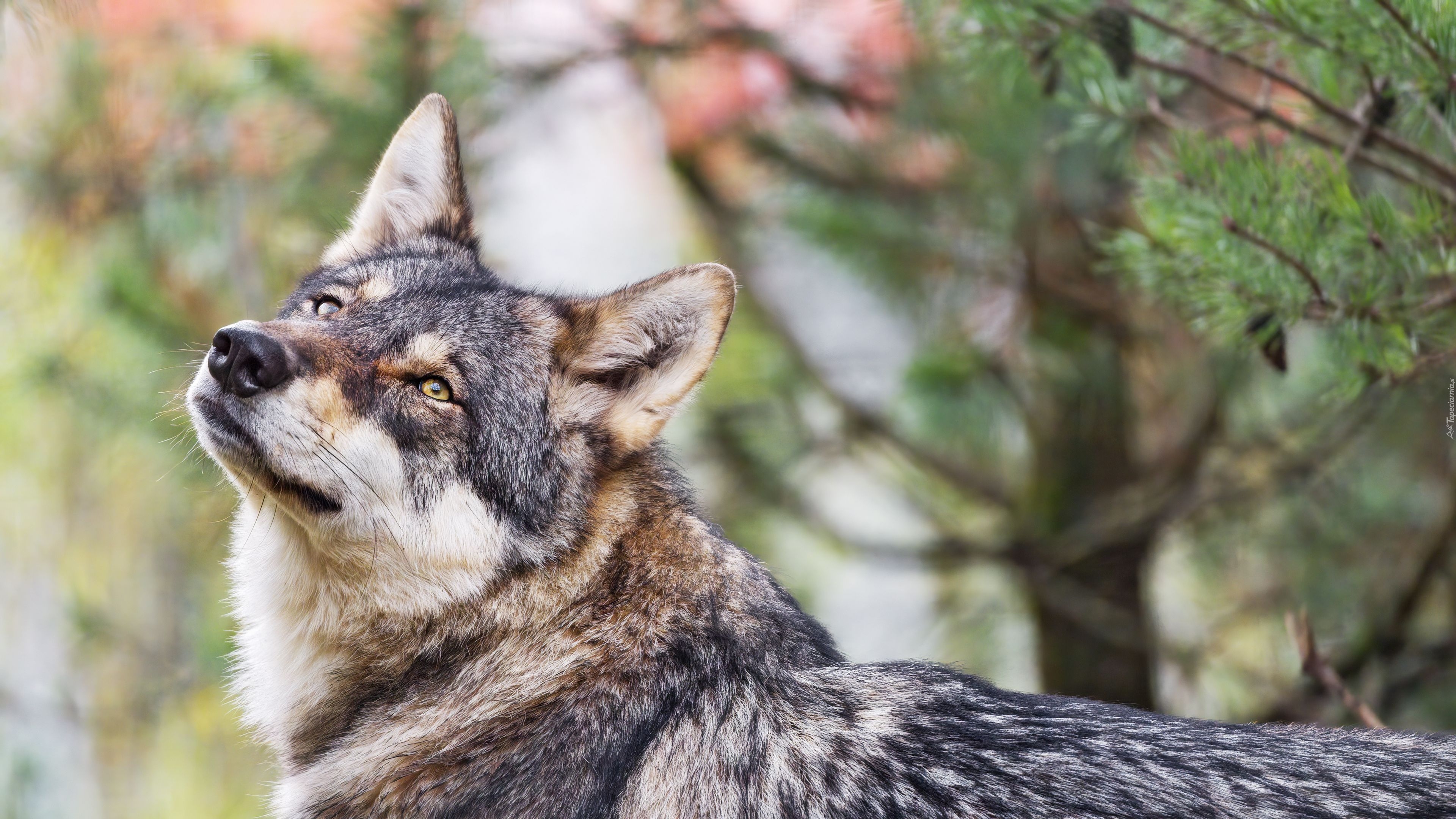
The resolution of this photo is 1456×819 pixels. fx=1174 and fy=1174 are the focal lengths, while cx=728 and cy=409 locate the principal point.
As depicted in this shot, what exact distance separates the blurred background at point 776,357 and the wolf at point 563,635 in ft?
3.34

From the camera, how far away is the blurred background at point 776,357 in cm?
561

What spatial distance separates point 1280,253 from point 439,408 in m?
2.16

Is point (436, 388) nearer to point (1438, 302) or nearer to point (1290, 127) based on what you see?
point (1290, 127)

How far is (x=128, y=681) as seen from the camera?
685 centimetres

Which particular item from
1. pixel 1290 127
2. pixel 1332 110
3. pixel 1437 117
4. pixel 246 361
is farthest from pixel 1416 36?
pixel 246 361

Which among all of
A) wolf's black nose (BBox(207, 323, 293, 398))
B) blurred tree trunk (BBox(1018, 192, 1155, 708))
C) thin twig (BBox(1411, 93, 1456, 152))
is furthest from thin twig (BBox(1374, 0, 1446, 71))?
blurred tree trunk (BBox(1018, 192, 1155, 708))

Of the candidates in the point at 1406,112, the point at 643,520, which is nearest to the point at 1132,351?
the point at 1406,112

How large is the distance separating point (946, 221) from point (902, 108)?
0.69m

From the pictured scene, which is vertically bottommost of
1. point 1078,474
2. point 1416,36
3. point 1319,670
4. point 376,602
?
point 376,602

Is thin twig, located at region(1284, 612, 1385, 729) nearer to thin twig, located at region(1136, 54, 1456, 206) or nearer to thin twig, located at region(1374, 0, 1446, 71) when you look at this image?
thin twig, located at region(1136, 54, 1456, 206)

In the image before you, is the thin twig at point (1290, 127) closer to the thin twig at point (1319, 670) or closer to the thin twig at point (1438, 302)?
the thin twig at point (1438, 302)

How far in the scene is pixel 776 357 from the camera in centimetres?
706

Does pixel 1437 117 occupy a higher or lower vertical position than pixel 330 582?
higher

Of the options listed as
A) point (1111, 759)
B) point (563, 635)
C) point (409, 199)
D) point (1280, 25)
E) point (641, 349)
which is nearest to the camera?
point (1111, 759)
